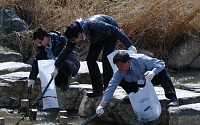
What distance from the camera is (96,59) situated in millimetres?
5531

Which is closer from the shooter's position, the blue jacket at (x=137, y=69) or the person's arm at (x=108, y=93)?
the person's arm at (x=108, y=93)

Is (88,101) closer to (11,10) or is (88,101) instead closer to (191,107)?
(191,107)

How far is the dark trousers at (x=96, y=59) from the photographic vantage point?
5.43 metres

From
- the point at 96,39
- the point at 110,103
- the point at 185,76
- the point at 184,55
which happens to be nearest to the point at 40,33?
the point at 96,39

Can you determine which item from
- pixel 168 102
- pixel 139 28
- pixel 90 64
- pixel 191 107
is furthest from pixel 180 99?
pixel 139 28

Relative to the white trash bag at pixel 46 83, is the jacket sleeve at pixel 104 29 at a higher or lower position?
higher

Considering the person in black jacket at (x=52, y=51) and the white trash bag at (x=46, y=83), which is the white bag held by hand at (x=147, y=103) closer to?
the white trash bag at (x=46, y=83)

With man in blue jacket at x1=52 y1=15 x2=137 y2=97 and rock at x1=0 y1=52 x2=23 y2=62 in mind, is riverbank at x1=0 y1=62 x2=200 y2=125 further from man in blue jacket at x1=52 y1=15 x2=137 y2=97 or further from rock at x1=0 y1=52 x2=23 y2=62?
rock at x1=0 y1=52 x2=23 y2=62

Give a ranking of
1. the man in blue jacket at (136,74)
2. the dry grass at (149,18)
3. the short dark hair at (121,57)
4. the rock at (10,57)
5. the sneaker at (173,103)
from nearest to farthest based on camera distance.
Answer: the short dark hair at (121,57) → the man in blue jacket at (136,74) → the sneaker at (173,103) → the rock at (10,57) → the dry grass at (149,18)

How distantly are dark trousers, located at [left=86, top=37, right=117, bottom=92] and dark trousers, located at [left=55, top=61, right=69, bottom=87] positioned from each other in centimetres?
55

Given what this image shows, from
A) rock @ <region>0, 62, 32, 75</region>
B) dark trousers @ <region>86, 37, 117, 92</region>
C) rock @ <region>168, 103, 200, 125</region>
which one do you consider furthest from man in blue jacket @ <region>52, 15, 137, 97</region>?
rock @ <region>0, 62, 32, 75</region>

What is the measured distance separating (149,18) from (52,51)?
11.4 ft

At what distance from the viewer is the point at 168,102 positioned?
4.96 m

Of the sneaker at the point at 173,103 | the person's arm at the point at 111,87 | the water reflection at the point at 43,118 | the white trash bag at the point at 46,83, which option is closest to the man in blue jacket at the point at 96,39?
the white trash bag at the point at 46,83
